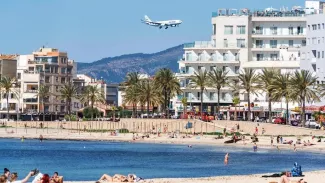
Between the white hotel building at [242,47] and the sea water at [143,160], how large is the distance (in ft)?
94.1

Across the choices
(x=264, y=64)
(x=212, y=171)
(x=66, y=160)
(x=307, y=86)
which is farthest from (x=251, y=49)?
(x=212, y=171)

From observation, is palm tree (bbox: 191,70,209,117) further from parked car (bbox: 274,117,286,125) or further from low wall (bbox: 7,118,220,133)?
parked car (bbox: 274,117,286,125)

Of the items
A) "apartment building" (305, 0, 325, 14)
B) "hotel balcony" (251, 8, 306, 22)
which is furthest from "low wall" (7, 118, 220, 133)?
"apartment building" (305, 0, 325, 14)

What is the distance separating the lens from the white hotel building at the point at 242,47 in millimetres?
173625

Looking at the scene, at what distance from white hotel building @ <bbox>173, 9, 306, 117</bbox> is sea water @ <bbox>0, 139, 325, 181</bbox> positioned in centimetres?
2868

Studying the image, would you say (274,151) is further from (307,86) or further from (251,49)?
(251,49)

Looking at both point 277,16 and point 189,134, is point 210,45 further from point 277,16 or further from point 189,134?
point 189,134

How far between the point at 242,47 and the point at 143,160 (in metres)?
66.9

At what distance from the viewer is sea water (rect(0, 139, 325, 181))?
92.4 metres

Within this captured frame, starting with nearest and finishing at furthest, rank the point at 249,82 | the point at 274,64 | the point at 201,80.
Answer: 1. the point at 249,82
2. the point at 201,80
3. the point at 274,64

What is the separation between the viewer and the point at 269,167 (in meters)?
98.3

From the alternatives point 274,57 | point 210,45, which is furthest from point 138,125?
point 274,57

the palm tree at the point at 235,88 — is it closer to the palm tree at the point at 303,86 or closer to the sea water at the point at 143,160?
the palm tree at the point at 303,86

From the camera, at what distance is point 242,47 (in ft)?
575
